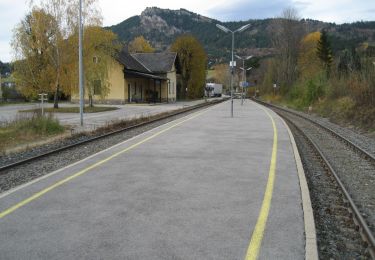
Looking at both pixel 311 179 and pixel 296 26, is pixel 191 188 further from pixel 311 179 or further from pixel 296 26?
pixel 296 26

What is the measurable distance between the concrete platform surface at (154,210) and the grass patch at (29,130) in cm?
597

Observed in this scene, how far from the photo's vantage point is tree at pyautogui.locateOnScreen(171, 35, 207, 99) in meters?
71.2

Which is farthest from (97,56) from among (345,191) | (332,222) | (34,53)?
(332,222)

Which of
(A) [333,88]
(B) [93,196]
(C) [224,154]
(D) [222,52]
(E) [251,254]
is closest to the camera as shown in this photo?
(E) [251,254]

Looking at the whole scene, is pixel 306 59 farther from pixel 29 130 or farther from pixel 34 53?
pixel 29 130

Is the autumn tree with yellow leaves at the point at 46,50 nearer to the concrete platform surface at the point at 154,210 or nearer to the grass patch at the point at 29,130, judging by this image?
the grass patch at the point at 29,130

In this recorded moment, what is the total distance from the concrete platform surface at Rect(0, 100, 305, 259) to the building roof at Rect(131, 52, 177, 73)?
52248 millimetres

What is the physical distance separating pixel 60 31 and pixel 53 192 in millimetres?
28986

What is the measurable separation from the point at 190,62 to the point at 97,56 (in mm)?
36049

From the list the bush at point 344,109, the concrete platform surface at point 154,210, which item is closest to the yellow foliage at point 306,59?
the bush at point 344,109

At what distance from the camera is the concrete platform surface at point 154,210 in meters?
5.01

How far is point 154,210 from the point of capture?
6543mm

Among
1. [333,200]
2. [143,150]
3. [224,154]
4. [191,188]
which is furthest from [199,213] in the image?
[143,150]

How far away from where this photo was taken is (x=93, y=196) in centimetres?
741
